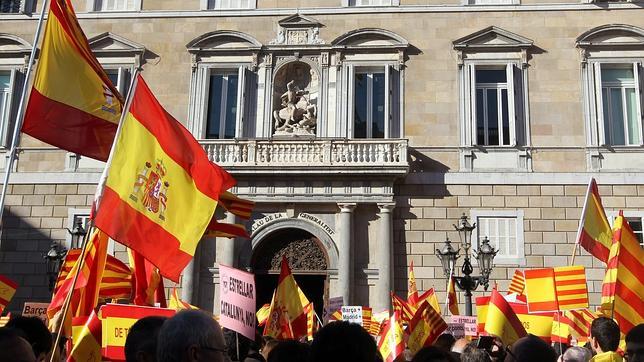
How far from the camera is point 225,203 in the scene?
1033 cm

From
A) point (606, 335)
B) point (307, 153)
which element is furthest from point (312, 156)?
point (606, 335)

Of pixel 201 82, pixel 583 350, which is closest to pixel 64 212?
pixel 201 82

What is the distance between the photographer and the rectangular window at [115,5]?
21.7 meters

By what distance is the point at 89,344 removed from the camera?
638 cm

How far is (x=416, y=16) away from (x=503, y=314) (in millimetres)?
13984

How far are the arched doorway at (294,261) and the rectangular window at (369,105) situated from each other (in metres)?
3.49

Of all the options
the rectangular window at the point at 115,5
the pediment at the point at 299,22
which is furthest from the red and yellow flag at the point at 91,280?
the rectangular window at the point at 115,5

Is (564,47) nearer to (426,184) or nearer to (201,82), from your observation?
(426,184)

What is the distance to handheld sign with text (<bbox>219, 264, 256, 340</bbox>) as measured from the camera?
748 cm

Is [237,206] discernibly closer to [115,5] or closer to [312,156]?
[312,156]

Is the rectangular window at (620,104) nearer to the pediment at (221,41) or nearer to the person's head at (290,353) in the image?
the pediment at (221,41)

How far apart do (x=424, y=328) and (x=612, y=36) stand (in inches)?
545

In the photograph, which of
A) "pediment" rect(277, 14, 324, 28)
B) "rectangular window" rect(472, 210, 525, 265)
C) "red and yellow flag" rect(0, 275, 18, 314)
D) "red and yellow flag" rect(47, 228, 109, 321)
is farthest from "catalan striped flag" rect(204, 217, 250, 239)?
"pediment" rect(277, 14, 324, 28)

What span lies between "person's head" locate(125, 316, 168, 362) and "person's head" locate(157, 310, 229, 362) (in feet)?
1.61
